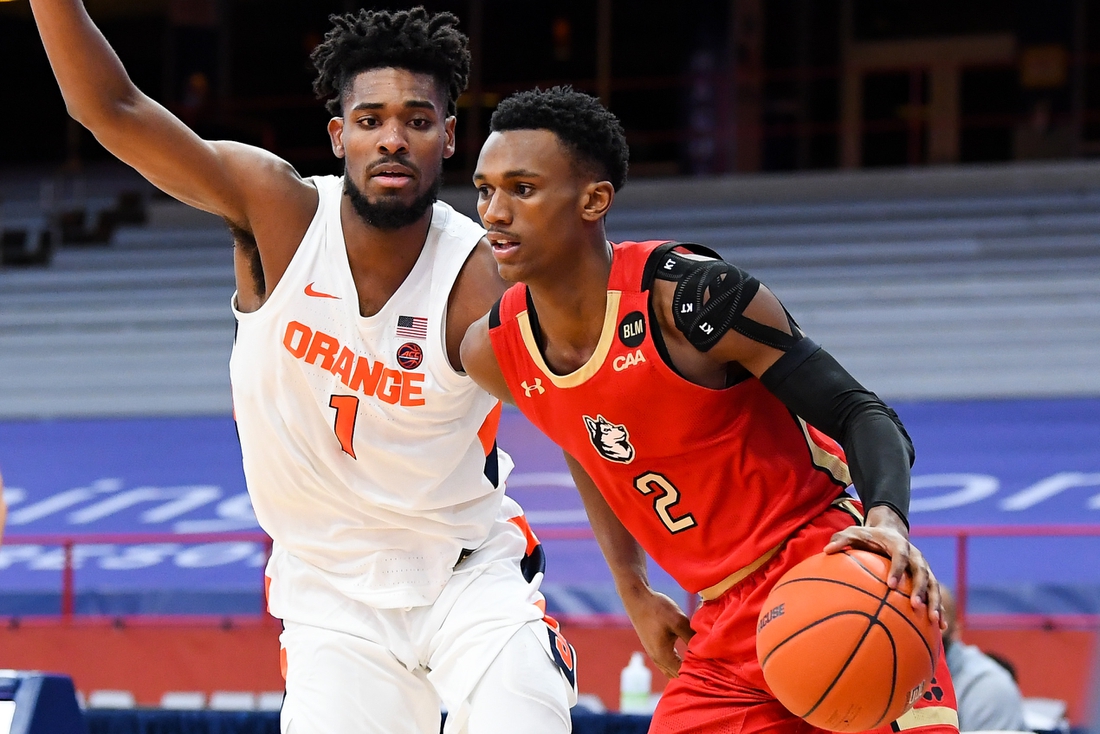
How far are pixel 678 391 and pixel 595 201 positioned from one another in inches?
19.0

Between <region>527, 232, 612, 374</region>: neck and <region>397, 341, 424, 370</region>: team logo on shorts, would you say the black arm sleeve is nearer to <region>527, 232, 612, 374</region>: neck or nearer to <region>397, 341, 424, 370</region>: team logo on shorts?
<region>527, 232, 612, 374</region>: neck

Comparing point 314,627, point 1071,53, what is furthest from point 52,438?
point 1071,53

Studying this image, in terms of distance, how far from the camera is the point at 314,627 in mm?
3363

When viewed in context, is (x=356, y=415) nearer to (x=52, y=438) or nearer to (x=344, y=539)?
(x=344, y=539)

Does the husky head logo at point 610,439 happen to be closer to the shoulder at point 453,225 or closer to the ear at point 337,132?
the shoulder at point 453,225

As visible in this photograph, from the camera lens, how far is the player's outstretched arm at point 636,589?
324 cm

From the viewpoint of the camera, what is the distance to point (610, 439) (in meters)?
2.88

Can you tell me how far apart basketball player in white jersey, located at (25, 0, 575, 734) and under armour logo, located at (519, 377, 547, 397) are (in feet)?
0.98

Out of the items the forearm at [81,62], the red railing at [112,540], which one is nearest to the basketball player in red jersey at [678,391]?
the forearm at [81,62]

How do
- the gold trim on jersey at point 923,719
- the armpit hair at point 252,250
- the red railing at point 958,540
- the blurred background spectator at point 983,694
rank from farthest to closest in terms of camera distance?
the red railing at point 958,540 < the blurred background spectator at point 983,694 < the armpit hair at point 252,250 < the gold trim on jersey at point 923,719

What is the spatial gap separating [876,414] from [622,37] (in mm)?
15560

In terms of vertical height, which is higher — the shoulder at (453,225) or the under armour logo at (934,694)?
the shoulder at (453,225)

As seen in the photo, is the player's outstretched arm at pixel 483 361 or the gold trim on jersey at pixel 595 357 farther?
the player's outstretched arm at pixel 483 361

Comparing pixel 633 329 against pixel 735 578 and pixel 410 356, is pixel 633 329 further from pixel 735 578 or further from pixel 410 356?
pixel 410 356
